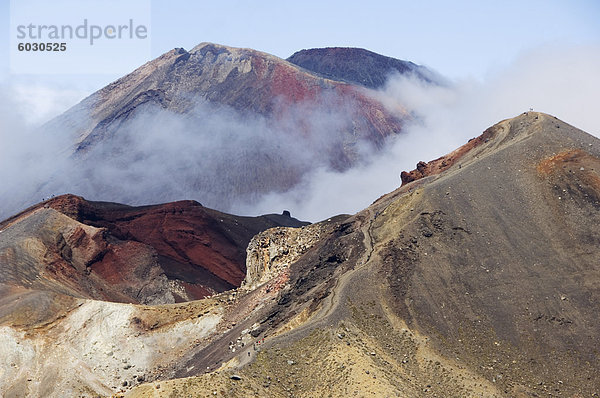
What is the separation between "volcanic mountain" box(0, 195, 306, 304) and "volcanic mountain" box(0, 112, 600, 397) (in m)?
13.3

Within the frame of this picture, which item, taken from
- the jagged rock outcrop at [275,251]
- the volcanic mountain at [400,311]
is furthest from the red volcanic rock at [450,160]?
the jagged rock outcrop at [275,251]

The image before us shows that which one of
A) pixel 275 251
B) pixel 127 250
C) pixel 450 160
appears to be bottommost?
pixel 275 251

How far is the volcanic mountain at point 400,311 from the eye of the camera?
62.5 m

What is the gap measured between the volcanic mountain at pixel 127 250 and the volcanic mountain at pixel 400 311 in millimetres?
13339

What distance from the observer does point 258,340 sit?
71.4m

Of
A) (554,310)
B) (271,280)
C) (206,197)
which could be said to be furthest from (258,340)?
(206,197)

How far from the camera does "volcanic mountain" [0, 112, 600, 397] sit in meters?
62.5

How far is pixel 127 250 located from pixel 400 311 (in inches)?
2585

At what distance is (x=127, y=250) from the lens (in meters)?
126

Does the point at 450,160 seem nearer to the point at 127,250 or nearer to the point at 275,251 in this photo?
the point at 275,251

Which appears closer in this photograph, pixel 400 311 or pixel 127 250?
pixel 400 311

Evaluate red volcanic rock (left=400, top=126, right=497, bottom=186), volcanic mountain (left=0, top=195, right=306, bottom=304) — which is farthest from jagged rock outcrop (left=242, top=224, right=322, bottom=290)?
volcanic mountain (left=0, top=195, right=306, bottom=304)

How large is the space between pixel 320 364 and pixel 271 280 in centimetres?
2892

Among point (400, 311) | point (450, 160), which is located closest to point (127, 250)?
point (450, 160)
